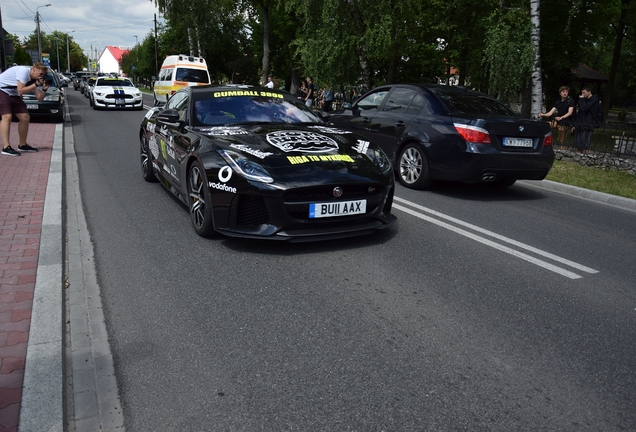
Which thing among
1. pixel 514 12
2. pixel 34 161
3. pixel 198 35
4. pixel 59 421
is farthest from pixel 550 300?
pixel 198 35

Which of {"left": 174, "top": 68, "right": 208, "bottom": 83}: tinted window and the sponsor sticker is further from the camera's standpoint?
{"left": 174, "top": 68, "right": 208, "bottom": 83}: tinted window

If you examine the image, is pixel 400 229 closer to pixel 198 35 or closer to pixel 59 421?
pixel 59 421

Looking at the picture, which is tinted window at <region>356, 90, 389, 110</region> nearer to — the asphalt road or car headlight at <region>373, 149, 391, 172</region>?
the asphalt road

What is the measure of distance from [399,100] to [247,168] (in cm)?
488

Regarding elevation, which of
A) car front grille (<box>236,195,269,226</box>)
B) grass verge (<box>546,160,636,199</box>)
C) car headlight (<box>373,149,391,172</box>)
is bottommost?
grass verge (<box>546,160,636,199</box>)

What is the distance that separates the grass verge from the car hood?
529cm

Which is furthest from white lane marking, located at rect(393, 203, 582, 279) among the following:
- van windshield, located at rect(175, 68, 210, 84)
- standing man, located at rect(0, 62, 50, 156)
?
van windshield, located at rect(175, 68, 210, 84)

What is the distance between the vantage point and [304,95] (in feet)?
78.7

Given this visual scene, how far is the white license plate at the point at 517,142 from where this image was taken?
309 inches

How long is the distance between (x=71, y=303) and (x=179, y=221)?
234 centimetres

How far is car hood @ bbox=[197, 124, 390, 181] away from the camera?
5.02m

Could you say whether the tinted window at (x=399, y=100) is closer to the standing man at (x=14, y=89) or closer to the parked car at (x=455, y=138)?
the parked car at (x=455, y=138)

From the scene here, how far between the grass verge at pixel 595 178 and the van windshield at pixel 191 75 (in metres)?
18.8

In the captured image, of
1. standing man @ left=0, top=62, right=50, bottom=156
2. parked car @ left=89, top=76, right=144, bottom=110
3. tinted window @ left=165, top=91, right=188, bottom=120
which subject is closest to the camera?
tinted window @ left=165, top=91, right=188, bottom=120
